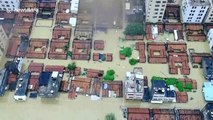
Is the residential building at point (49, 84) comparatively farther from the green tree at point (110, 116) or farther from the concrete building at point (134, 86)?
the concrete building at point (134, 86)

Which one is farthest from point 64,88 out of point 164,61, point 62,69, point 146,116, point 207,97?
point 207,97

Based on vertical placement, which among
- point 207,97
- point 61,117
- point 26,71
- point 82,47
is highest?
point 82,47

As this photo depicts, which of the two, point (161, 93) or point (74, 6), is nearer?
point (161, 93)

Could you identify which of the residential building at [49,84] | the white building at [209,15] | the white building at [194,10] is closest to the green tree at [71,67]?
the residential building at [49,84]

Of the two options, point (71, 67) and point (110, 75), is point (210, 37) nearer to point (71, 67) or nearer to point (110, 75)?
point (110, 75)

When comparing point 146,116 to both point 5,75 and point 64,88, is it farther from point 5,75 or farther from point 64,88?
point 5,75

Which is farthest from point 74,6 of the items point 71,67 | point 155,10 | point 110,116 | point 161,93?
point 161,93

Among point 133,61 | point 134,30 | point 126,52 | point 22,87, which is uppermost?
point 134,30

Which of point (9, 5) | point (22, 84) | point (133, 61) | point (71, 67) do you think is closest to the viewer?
point (22, 84)
